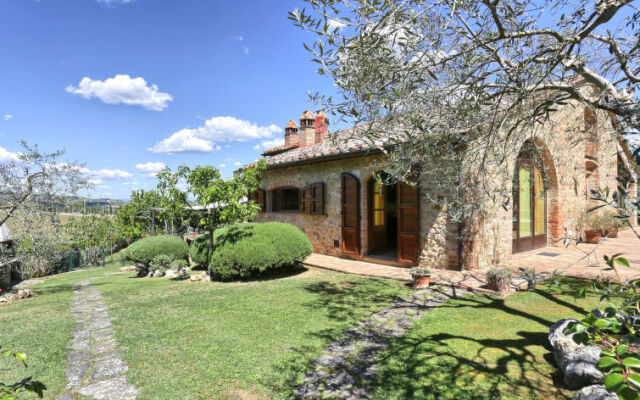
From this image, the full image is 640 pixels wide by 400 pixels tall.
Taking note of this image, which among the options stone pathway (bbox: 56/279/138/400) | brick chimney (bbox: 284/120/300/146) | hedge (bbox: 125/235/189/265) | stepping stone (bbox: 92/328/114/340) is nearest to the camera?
stone pathway (bbox: 56/279/138/400)

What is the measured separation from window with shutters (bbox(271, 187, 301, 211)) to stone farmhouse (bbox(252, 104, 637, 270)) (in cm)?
4

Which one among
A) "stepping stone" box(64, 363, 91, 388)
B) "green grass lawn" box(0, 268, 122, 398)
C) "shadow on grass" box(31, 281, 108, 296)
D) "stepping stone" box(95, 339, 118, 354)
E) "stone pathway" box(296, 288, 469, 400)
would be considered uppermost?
"stone pathway" box(296, 288, 469, 400)

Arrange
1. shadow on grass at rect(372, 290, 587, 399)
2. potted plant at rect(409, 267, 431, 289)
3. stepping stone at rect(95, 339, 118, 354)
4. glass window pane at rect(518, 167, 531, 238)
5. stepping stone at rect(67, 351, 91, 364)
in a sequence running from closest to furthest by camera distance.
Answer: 1. shadow on grass at rect(372, 290, 587, 399)
2. stepping stone at rect(67, 351, 91, 364)
3. stepping stone at rect(95, 339, 118, 354)
4. potted plant at rect(409, 267, 431, 289)
5. glass window pane at rect(518, 167, 531, 238)

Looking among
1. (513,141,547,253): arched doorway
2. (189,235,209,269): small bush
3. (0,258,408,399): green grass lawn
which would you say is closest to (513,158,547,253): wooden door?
(513,141,547,253): arched doorway

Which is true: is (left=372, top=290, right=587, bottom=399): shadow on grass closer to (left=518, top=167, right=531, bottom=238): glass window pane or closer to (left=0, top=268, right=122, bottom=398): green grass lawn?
(left=0, top=268, right=122, bottom=398): green grass lawn

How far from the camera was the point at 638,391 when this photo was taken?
1.05 meters

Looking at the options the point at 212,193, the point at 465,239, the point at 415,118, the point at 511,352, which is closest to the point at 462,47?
the point at 415,118

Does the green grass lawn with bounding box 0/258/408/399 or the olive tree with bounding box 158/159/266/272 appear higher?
the olive tree with bounding box 158/159/266/272

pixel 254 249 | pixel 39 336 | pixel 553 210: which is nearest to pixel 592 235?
pixel 553 210

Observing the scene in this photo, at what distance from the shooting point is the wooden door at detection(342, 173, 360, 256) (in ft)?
31.3

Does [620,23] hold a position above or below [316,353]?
above

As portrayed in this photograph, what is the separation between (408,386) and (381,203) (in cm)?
748

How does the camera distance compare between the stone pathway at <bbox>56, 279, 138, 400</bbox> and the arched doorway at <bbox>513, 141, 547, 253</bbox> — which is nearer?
the stone pathway at <bbox>56, 279, 138, 400</bbox>

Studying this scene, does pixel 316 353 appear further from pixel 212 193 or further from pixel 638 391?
pixel 212 193
